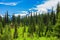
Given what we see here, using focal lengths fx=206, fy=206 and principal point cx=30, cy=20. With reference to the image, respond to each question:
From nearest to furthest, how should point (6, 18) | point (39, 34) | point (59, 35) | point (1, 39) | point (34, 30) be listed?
point (59, 35) < point (1, 39) < point (39, 34) < point (34, 30) < point (6, 18)

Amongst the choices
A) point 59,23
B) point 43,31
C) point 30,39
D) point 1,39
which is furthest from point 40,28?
point 59,23

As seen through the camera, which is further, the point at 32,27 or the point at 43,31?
the point at 32,27

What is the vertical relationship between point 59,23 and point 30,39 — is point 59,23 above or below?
above

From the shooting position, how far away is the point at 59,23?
108 feet

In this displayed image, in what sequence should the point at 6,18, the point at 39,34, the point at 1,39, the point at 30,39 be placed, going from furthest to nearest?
the point at 6,18 < the point at 39,34 < the point at 30,39 < the point at 1,39

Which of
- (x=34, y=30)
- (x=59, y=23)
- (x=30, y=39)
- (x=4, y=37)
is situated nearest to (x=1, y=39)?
(x=4, y=37)

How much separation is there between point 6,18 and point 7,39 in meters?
137

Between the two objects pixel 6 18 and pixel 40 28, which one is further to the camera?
pixel 6 18

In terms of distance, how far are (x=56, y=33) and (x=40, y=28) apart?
319ft

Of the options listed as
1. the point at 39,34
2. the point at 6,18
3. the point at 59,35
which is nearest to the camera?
the point at 59,35

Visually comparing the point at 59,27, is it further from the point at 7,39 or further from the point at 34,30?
the point at 34,30

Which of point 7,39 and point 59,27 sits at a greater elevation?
point 59,27

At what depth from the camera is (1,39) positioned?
5191 centimetres

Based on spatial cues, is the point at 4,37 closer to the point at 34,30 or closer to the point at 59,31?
the point at 59,31
